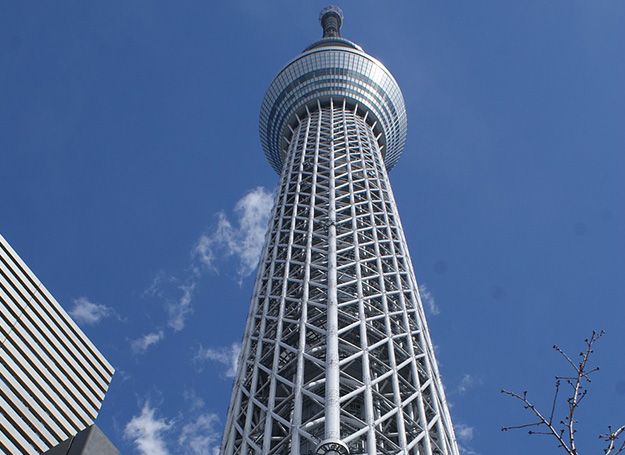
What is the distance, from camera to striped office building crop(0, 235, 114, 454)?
105ft

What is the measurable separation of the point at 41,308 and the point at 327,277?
13.4 meters

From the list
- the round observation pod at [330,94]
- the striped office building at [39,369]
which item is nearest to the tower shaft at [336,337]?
the striped office building at [39,369]

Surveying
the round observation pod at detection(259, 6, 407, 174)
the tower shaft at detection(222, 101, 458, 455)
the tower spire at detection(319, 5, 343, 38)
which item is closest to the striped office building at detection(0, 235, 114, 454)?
the tower shaft at detection(222, 101, 458, 455)

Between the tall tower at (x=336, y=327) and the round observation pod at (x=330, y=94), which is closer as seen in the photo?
the tall tower at (x=336, y=327)

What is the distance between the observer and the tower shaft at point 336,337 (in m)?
28.8

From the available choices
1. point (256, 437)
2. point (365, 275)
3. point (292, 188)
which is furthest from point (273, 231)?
point (256, 437)

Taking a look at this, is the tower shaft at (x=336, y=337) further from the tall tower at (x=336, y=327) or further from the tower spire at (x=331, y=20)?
the tower spire at (x=331, y=20)

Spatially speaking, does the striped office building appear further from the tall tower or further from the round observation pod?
the round observation pod

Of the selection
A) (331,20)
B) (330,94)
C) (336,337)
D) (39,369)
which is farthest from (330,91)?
(39,369)

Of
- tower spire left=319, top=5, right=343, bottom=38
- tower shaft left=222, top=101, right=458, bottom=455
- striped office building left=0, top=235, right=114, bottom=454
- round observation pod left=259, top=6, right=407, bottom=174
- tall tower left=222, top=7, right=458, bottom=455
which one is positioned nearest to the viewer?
tower shaft left=222, top=101, right=458, bottom=455

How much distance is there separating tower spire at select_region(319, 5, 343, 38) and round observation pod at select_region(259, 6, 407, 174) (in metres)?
13.1

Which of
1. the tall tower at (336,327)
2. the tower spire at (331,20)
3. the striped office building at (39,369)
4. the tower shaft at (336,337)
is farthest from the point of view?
the tower spire at (331,20)

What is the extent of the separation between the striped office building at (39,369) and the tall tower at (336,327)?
717 centimetres

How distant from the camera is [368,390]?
29781 millimetres
